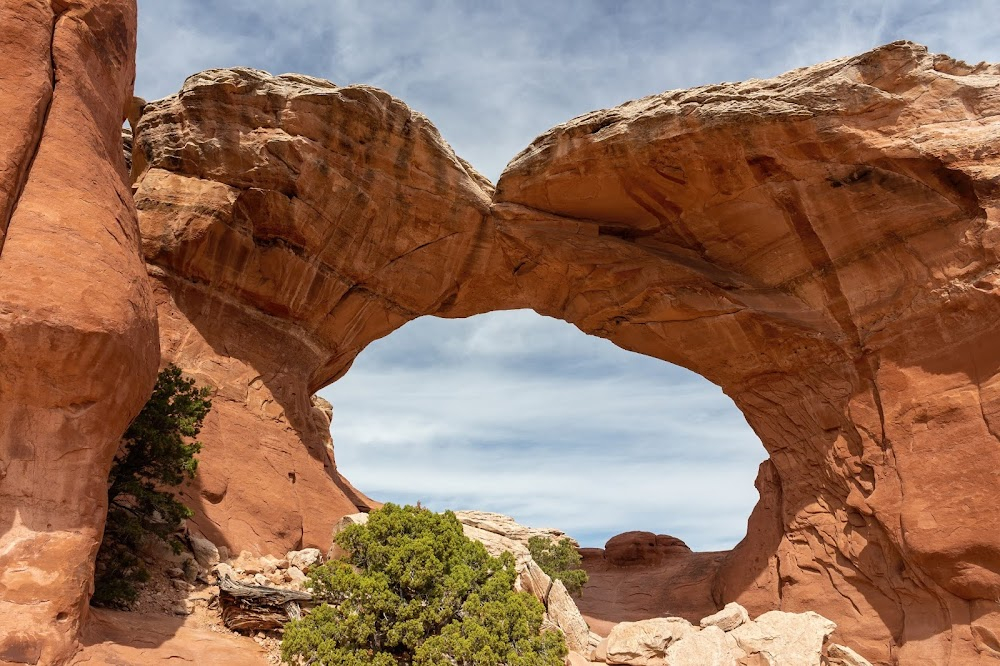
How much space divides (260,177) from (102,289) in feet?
35.6

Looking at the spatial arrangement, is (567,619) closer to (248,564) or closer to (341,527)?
(341,527)

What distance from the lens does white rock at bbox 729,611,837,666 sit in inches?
591

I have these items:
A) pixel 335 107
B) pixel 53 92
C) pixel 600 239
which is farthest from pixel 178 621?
pixel 600 239

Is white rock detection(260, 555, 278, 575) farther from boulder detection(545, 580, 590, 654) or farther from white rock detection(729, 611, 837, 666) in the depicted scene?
white rock detection(729, 611, 837, 666)

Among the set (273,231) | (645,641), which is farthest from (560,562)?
(273,231)

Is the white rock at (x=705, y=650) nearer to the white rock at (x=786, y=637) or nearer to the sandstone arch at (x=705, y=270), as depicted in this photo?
the white rock at (x=786, y=637)

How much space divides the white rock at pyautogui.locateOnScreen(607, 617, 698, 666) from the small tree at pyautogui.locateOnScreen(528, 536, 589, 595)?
11.8 meters

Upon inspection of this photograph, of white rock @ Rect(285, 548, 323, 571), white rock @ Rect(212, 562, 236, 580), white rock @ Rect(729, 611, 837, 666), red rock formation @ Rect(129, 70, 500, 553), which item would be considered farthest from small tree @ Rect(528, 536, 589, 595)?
white rock @ Rect(212, 562, 236, 580)

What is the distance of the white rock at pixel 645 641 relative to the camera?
15539 millimetres

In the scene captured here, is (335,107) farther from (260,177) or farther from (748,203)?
(748,203)

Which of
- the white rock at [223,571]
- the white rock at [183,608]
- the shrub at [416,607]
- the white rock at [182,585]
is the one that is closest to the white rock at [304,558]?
the white rock at [223,571]

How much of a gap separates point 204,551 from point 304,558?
2.70 metres

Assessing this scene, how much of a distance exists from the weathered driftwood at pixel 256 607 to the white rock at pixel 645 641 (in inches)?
281

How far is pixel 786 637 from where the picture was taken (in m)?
15.7
